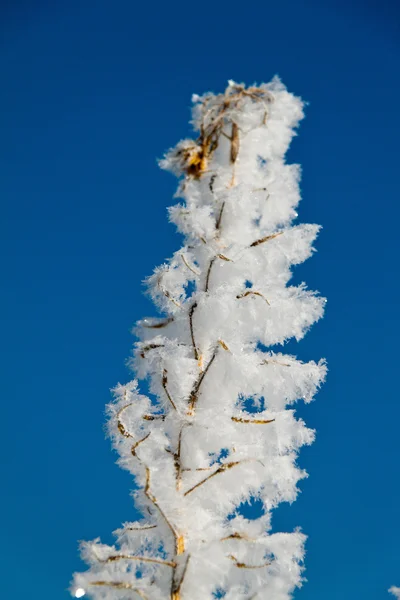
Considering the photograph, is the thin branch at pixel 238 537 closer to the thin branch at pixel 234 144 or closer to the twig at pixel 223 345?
the twig at pixel 223 345

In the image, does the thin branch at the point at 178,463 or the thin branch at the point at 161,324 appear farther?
the thin branch at the point at 161,324

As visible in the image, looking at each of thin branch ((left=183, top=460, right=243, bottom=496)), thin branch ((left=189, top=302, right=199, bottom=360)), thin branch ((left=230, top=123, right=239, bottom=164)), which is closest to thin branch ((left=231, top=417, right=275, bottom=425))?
thin branch ((left=183, top=460, right=243, bottom=496))

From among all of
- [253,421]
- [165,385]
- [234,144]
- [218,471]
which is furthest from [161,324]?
[234,144]

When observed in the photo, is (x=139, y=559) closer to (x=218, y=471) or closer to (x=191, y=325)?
(x=218, y=471)

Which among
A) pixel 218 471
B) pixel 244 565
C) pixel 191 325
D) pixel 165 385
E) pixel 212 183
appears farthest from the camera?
pixel 212 183

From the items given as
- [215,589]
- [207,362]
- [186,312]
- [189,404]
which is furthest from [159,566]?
[186,312]

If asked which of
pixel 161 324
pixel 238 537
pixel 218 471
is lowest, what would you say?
pixel 238 537

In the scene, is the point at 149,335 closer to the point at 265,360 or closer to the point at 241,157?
the point at 265,360

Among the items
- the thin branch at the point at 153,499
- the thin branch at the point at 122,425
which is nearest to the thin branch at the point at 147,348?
the thin branch at the point at 122,425

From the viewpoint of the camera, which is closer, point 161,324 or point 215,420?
point 215,420
